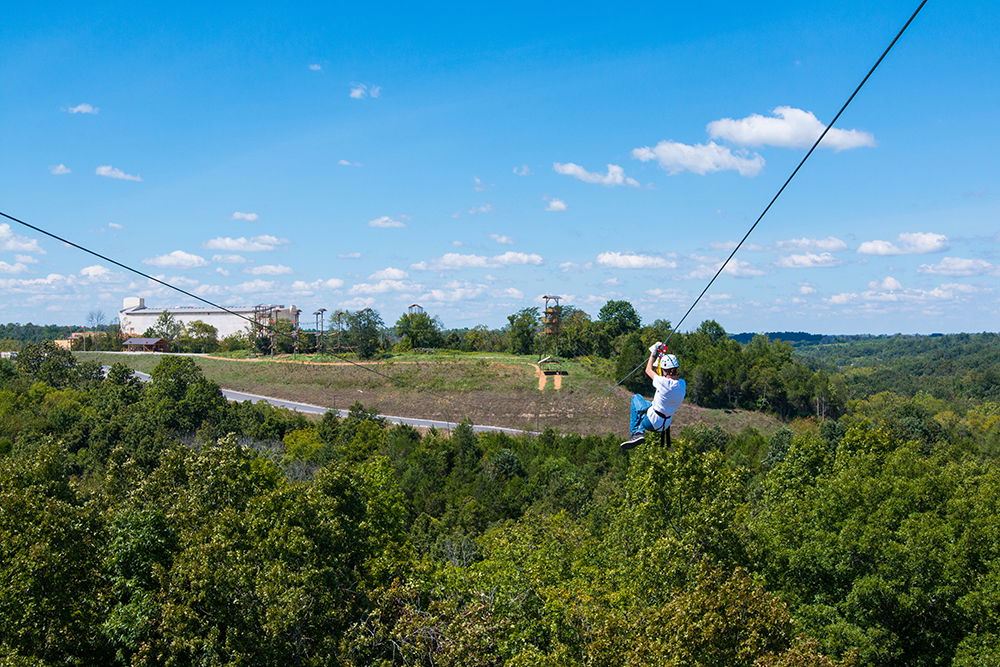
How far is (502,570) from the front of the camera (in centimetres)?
2002

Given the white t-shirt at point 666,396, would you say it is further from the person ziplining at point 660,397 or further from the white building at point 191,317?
the white building at point 191,317

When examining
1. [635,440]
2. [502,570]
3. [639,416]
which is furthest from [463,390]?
[635,440]

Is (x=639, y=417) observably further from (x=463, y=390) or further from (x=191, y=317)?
(x=191, y=317)

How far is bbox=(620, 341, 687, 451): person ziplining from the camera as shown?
1149cm

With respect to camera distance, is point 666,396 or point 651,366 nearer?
point 666,396

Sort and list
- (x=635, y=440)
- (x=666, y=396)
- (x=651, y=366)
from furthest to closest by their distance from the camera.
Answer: (x=635, y=440) → (x=651, y=366) → (x=666, y=396)

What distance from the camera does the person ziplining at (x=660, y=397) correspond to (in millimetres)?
11492

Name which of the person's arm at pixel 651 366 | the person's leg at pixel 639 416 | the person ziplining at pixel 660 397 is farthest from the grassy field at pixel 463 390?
the person's arm at pixel 651 366

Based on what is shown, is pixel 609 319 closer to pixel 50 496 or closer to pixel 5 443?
pixel 5 443

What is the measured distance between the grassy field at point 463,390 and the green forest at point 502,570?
32.9m

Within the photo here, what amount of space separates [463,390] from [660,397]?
221ft

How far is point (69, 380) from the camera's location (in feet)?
232

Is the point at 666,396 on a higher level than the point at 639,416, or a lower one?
higher

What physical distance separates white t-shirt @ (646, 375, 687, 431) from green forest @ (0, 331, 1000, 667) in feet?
17.4
